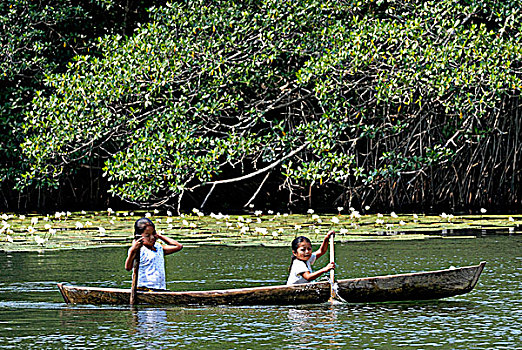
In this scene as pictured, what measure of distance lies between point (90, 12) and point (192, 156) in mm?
5522

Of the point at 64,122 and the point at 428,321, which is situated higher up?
the point at 64,122

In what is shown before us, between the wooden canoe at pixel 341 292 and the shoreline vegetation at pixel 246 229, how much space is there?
4.74 m

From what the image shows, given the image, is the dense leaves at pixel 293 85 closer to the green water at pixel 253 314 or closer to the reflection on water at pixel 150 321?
the green water at pixel 253 314

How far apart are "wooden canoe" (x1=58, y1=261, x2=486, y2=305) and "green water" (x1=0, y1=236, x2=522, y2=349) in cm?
9

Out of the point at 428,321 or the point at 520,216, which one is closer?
the point at 428,321

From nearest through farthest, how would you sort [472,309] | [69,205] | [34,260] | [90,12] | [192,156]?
1. [472,309]
2. [34,260]
3. [192,156]
4. [90,12]
5. [69,205]

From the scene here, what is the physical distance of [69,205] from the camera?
24.0 metres

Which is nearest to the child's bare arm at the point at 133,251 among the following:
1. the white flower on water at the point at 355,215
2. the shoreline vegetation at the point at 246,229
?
the shoreline vegetation at the point at 246,229

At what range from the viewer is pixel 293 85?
19938mm

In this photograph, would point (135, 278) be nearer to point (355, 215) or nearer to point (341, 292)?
point (341, 292)

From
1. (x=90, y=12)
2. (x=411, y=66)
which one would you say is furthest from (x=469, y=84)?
(x=90, y=12)

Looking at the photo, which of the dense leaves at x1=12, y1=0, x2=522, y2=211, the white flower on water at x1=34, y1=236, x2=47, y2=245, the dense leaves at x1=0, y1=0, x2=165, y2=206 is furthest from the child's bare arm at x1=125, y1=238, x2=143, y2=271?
the dense leaves at x1=0, y1=0, x2=165, y2=206

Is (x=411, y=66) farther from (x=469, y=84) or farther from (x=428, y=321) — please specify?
(x=428, y=321)

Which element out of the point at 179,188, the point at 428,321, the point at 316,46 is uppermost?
the point at 316,46
